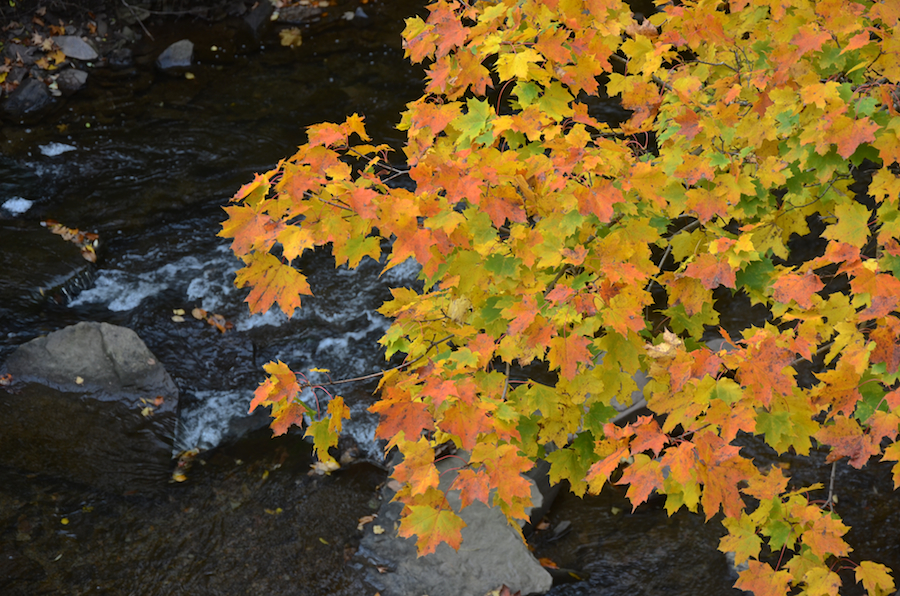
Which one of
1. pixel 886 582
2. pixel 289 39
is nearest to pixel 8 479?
pixel 886 582

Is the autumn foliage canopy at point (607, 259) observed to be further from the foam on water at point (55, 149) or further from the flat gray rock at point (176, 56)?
the flat gray rock at point (176, 56)

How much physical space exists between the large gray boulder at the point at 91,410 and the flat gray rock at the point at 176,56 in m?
4.89

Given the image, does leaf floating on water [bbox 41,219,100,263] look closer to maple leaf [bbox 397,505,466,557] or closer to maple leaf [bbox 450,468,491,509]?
maple leaf [bbox 397,505,466,557]

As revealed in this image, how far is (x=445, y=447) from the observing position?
4.50 m

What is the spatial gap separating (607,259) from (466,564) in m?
2.09

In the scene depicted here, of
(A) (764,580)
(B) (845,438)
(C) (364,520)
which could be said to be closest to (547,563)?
(C) (364,520)

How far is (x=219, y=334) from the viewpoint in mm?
5562

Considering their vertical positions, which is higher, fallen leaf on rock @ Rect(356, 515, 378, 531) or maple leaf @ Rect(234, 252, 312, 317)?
maple leaf @ Rect(234, 252, 312, 317)

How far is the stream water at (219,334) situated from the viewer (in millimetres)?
3746

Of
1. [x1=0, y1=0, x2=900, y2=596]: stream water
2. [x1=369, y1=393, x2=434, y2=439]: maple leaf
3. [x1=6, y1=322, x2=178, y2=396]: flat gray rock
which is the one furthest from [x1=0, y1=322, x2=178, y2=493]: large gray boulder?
[x1=369, y1=393, x2=434, y2=439]: maple leaf

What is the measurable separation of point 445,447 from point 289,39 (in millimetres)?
6723

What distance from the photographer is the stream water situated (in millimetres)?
3746

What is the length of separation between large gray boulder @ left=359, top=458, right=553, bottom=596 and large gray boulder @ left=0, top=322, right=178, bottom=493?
5.35ft

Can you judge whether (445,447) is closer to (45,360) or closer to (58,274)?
(45,360)
